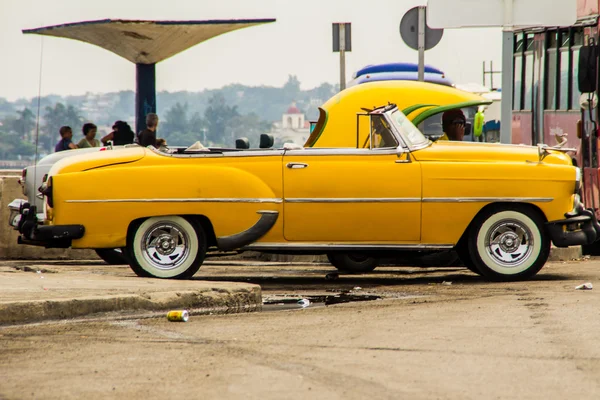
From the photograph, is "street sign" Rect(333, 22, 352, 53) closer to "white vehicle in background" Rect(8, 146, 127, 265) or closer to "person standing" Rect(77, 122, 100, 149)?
"person standing" Rect(77, 122, 100, 149)

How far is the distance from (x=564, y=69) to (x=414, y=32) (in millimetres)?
2193

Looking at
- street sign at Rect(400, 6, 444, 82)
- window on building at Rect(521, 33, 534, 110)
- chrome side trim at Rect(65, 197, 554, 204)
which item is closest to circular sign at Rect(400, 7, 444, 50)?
street sign at Rect(400, 6, 444, 82)

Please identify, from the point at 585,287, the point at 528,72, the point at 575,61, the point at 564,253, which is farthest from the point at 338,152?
the point at 528,72

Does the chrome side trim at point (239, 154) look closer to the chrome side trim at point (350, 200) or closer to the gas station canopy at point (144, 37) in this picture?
the chrome side trim at point (350, 200)

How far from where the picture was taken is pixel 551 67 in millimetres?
15719

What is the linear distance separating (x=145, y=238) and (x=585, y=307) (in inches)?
154

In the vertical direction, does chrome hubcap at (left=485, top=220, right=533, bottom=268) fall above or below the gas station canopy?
below

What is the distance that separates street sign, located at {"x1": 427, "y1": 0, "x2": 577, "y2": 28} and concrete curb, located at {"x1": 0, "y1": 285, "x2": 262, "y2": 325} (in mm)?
6748

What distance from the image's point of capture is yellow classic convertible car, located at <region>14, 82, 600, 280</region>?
10977 mm

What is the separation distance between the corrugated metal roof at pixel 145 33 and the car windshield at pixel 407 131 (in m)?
13.5

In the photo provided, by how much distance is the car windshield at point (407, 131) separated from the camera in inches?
442

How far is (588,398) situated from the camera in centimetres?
569

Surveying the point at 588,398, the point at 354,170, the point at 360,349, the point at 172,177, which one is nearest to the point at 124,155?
the point at 172,177

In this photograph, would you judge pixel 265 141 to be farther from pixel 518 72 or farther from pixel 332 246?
pixel 518 72
